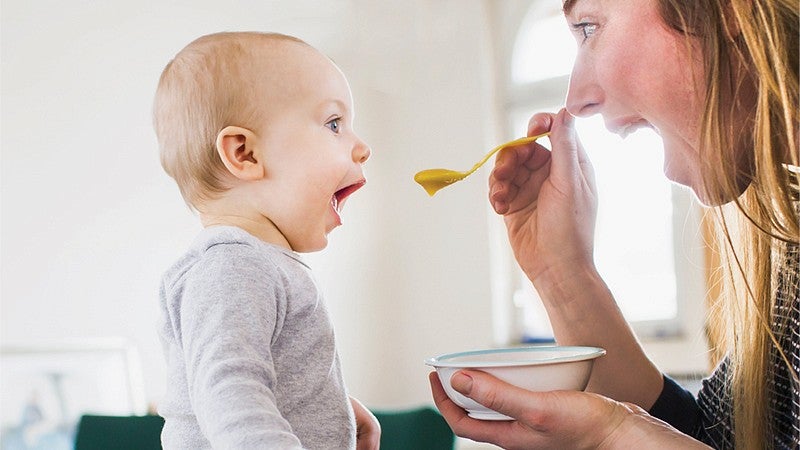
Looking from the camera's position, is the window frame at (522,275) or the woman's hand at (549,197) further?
the window frame at (522,275)

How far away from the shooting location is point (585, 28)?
1.21 m

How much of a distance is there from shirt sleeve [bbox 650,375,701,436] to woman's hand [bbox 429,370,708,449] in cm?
23

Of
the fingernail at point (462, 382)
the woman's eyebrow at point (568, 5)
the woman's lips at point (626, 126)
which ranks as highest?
the woman's eyebrow at point (568, 5)

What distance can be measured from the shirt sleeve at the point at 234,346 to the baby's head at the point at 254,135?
13 cm

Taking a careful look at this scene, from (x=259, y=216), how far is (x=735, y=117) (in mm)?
598

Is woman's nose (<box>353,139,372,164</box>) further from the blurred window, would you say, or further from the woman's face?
the blurred window

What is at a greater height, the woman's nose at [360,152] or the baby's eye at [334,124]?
the baby's eye at [334,124]

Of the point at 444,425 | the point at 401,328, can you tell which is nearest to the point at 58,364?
the point at 444,425

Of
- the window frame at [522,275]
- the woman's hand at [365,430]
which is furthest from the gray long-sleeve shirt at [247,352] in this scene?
the window frame at [522,275]

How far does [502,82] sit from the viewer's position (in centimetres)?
471

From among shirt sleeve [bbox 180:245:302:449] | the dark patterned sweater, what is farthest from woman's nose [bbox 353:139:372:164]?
the dark patterned sweater

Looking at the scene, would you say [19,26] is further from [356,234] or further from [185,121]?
[356,234]

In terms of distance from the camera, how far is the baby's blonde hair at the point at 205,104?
1.07 metres

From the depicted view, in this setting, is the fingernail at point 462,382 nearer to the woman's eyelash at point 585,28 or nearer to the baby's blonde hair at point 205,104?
the baby's blonde hair at point 205,104
